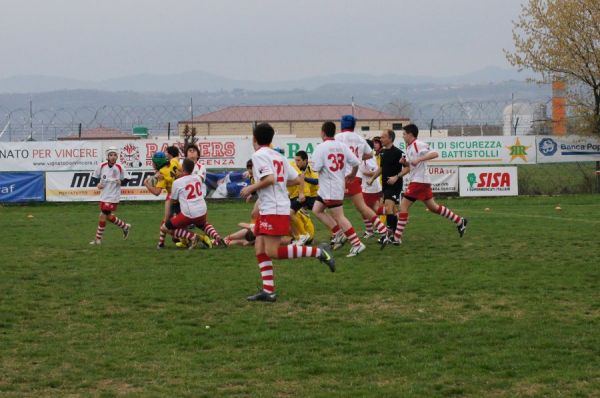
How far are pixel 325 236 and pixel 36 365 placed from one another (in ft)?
36.5

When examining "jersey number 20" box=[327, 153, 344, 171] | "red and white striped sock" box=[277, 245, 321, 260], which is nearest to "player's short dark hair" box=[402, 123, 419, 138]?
"jersey number 20" box=[327, 153, 344, 171]

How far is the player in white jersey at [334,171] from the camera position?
13703 mm

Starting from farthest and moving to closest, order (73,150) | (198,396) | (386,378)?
(73,150)
(386,378)
(198,396)

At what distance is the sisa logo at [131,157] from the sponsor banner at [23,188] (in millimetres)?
2631

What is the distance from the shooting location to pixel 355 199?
1505cm

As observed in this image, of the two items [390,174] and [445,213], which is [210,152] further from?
[445,213]

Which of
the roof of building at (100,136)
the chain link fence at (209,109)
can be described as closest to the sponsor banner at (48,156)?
the chain link fence at (209,109)

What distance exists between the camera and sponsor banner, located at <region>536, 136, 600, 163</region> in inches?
1242

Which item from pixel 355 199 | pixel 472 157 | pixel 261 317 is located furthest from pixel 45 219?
pixel 261 317

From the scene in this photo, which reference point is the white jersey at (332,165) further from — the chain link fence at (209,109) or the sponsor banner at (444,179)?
the chain link fence at (209,109)

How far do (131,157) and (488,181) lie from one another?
11552 millimetres

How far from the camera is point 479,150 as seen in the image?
31.2 meters

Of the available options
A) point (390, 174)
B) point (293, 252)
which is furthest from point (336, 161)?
point (293, 252)

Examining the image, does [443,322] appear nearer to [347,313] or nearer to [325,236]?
[347,313]
